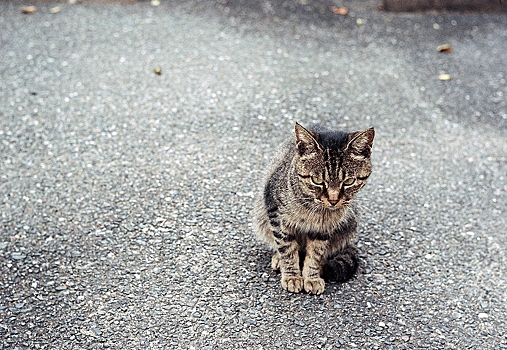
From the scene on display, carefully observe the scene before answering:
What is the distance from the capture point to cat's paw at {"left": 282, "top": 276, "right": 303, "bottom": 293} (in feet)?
11.8

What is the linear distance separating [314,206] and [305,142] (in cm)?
38

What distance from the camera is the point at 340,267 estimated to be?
146 inches

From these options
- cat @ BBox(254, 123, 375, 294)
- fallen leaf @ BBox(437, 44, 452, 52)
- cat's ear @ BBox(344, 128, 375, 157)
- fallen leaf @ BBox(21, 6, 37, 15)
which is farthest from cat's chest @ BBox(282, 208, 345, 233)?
fallen leaf @ BBox(21, 6, 37, 15)

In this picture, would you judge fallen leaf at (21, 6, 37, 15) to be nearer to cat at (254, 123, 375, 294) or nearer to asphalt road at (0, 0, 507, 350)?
asphalt road at (0, 0, 507, 350)

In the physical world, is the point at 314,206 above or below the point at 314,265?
above

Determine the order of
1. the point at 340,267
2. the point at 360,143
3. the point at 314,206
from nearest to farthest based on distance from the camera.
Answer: the point at 360,143 → the point at 314,206 → the point at 340,267

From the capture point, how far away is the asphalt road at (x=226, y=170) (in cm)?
346

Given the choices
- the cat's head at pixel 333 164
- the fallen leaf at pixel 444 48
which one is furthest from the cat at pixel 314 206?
the fallen leaf at pixel 444 48

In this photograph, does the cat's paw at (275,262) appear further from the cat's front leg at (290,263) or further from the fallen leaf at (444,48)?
the fallen leaf at (444,48)

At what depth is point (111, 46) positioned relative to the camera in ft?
21.0

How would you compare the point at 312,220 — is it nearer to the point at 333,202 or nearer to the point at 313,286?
the point at 333,202

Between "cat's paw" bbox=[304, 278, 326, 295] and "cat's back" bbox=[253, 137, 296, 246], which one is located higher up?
"cat's back" bbox=[253, 137, 296, 246]

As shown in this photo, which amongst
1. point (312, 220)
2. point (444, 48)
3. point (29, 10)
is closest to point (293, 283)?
point (312, 220)

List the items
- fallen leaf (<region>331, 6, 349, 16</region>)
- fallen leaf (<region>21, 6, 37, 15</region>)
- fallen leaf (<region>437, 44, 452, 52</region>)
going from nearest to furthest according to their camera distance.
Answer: fallen leaf (<region>437, 44, 452, 52</region>), fallen leaf (<region>21, 6, 37, 15</region>), fallen leaf (<region>331, 6, 349, 16</region>)
